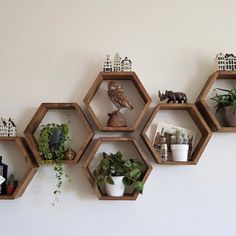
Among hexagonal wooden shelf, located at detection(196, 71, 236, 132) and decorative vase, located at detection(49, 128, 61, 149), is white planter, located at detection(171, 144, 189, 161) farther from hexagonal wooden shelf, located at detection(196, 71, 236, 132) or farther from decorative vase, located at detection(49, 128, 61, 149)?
decorative vase, located at detection(49, 128, 61, 149)

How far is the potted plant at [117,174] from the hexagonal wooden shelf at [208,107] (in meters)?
0.42

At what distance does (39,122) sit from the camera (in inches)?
61.7

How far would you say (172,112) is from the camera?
5.15 ft

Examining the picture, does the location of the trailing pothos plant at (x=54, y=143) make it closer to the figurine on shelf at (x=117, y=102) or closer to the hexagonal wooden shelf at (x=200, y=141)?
the figurine on shelf at (x=117, y=102)

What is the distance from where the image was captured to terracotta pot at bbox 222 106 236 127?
1.44 m

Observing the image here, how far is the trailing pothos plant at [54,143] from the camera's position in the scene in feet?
4.74

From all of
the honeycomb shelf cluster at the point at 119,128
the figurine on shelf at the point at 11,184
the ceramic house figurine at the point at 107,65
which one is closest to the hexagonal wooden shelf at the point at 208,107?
the honeycomb shelf cluster at the point at 119,128

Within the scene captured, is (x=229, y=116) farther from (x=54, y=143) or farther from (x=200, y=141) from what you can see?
(x=54, y=143)

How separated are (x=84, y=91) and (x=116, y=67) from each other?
0.22m

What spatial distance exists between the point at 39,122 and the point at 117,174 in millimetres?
509

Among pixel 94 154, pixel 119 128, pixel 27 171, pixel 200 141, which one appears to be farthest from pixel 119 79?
pixel 27 171

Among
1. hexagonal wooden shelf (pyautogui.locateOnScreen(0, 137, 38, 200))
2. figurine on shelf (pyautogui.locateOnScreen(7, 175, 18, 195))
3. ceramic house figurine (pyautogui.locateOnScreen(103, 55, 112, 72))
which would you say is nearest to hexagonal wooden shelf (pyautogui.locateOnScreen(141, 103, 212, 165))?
ceramic house figurine (pyautogui.locateOnScreen(103, 55, 112, 72))

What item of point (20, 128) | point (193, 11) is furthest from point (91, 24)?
point (20, 128)

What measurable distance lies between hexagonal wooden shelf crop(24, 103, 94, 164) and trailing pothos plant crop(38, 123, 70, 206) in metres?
0.04
